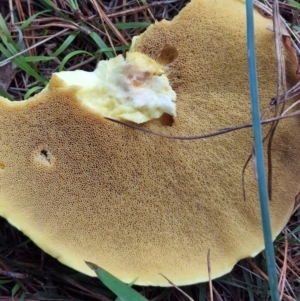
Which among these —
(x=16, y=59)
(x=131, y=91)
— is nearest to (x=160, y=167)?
(x=131, y=91)

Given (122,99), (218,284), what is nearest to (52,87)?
(122,99)

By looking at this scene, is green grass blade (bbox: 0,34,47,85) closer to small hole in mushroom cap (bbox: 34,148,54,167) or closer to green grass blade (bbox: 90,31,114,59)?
green grass blade (bbox: 90,31,114,59)

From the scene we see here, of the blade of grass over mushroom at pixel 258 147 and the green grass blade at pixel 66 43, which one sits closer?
the blade of grass over mushroom at pixel 258 147

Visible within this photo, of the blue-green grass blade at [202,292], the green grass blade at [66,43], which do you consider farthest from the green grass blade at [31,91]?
the blue-green grass blade at [202,292]

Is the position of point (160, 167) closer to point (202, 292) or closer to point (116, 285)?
point (116, 285)

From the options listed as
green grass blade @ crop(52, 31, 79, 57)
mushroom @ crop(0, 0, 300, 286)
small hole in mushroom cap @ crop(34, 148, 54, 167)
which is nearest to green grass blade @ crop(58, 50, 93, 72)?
green grass blade @ crop(52, 31, 79, 57)

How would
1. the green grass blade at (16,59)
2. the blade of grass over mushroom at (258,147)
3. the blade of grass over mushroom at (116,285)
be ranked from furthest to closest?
the green grass blade at (16,59)
the blade of grass over mushroom at (116,285)
the blade of grass over mushroom at (258,147)

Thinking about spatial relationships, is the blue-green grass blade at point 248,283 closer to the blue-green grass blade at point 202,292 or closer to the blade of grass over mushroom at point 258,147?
the blue-green grass blade at point 202,292

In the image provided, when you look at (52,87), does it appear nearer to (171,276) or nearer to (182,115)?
(182,115)

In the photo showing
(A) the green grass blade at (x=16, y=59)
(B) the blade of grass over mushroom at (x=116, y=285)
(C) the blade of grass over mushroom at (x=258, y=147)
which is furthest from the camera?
(A) the green grass blade at (x=16, y=59)
